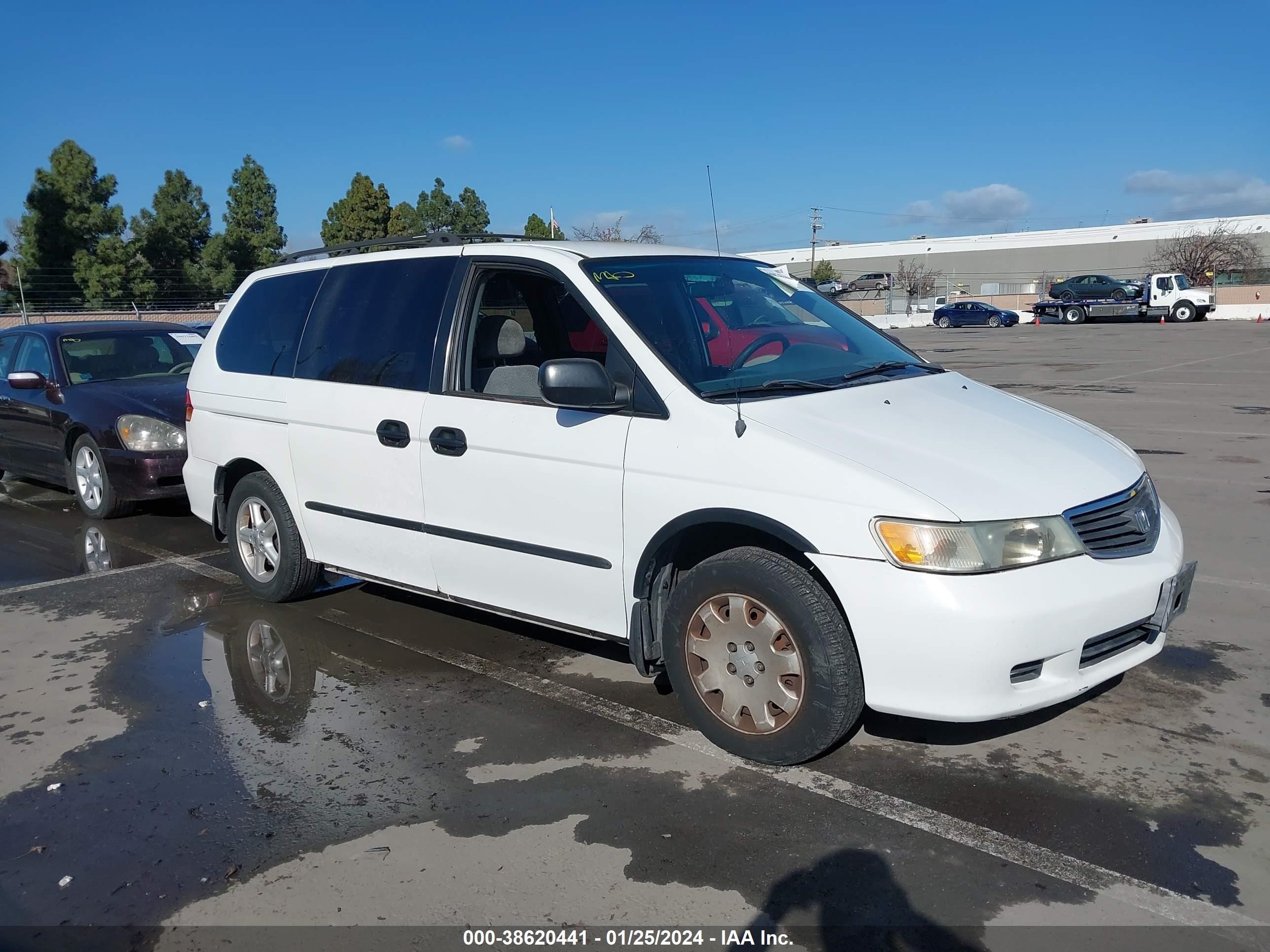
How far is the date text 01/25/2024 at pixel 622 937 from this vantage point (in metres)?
2.82

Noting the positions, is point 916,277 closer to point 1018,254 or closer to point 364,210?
point 1018,254

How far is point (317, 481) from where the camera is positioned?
5328 mm

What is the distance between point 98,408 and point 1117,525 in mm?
7773

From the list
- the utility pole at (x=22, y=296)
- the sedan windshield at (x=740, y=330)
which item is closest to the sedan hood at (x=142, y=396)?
the sedan windshield at (x=740, y=330)

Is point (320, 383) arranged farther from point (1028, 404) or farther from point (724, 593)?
Answer: point (1028, 404)

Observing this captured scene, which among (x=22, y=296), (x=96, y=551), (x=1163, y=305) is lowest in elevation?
(x=96, y=551)

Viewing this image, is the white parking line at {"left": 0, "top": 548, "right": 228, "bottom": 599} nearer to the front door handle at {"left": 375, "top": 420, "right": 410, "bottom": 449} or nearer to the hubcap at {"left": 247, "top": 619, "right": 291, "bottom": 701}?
the hubcap at {"left": 247, "top": 619, "right": 291, "bottom": 701}

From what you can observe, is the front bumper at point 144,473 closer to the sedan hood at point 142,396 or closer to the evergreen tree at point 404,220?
the sedan hood at point 142,396

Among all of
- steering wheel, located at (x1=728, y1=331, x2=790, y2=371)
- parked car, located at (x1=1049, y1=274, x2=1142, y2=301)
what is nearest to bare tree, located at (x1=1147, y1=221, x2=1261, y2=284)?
parked car, located at (x1=1049, y1=274, x2=1142, y2=301)

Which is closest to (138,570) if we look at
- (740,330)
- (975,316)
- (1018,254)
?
(740,330)

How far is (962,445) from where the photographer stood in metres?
3.72

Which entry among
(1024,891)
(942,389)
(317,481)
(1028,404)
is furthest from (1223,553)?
(317,481)

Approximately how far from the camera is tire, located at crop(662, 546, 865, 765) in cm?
351

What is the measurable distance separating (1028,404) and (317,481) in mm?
3491
